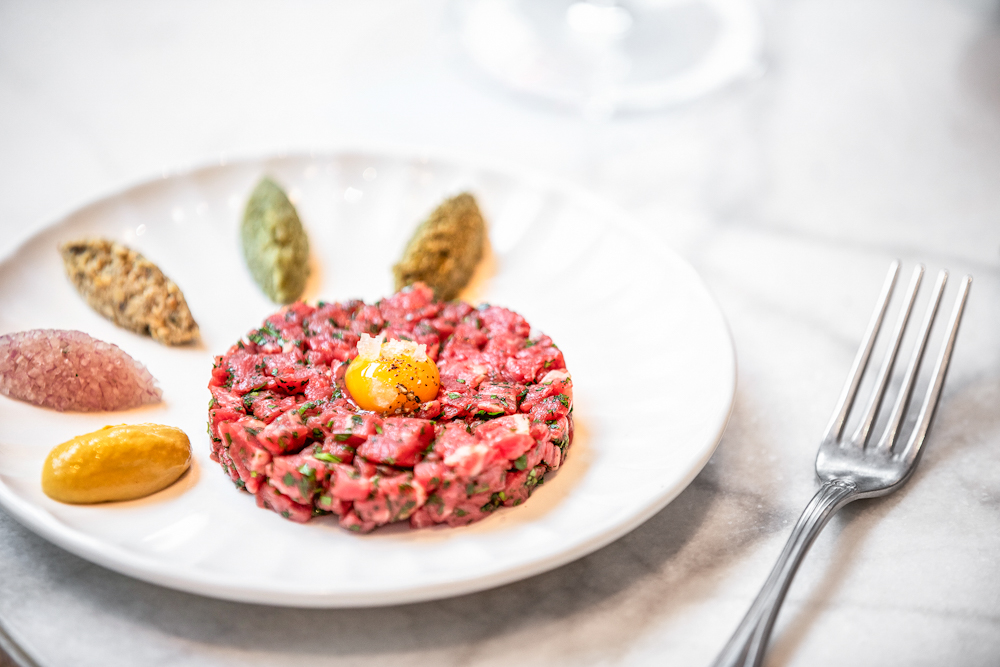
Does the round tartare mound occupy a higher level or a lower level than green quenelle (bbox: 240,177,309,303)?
lower

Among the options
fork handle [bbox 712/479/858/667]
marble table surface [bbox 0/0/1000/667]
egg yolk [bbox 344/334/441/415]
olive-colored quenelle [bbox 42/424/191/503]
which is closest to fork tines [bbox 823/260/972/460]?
marble table surface [bbox 0/0/1000/667]

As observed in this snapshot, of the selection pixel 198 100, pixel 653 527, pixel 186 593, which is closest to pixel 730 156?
pixel 653 527

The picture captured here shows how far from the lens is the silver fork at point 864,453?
7.29 ft

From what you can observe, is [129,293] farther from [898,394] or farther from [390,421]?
[898,394]

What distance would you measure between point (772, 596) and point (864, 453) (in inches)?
36.6

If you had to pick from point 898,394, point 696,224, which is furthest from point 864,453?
point 696,224

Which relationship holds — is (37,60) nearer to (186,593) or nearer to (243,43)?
(243,43)

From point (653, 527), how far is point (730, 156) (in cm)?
310

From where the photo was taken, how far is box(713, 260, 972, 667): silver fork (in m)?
2.22

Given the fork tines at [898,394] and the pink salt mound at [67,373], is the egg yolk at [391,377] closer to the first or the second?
the pink salt mound at [67,373]

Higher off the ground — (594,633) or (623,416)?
(623,416)

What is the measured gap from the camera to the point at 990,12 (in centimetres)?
652

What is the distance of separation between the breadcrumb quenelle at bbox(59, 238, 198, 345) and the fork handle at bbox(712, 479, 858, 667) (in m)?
2.36

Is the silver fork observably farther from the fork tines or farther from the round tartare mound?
the round tartare mound
